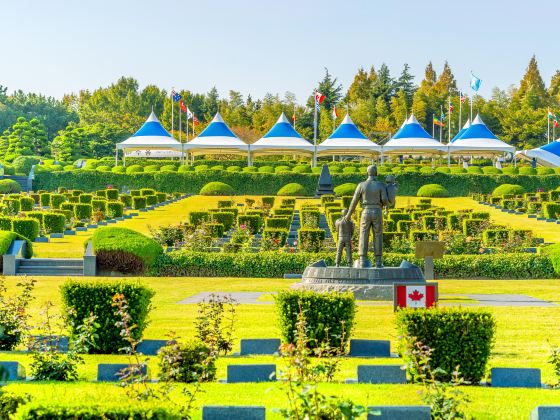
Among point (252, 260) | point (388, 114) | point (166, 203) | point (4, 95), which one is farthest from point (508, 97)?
point (252, 260)

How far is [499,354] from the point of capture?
39.7 ft

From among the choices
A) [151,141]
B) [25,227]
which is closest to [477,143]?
[151,141]

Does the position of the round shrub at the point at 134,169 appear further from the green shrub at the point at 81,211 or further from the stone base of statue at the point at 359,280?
the stone base of statue at the point at 359,280

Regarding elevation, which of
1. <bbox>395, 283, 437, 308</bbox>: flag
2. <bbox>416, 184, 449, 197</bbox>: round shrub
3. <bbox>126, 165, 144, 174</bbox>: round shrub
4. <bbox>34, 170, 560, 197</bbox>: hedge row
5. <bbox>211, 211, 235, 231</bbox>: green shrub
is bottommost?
<bbox>395, 283, 437, 308</bbox>: flag

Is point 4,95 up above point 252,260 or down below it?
above

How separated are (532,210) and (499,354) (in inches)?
1110

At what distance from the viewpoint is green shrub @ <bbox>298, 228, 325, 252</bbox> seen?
25172 millimetres

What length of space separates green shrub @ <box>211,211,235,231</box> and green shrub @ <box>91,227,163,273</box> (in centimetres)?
784

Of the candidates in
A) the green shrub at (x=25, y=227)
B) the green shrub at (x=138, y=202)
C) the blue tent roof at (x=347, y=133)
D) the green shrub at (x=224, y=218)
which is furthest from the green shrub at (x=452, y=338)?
the blue tent roof at (x=347, y=133)

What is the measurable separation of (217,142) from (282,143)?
3678 millimetres

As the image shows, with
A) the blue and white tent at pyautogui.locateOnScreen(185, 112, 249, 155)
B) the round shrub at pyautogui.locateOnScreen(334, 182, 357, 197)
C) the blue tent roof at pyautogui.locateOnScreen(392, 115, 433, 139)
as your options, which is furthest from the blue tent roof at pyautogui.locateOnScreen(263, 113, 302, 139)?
the round shrub at pyautogui.locateOnScreen(334, 182, 357, 197)

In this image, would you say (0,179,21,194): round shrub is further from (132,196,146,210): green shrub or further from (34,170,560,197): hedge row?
(132,196,146,210): green shrub

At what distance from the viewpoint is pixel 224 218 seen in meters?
31.5

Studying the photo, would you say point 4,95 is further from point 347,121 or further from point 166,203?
point 166,203
